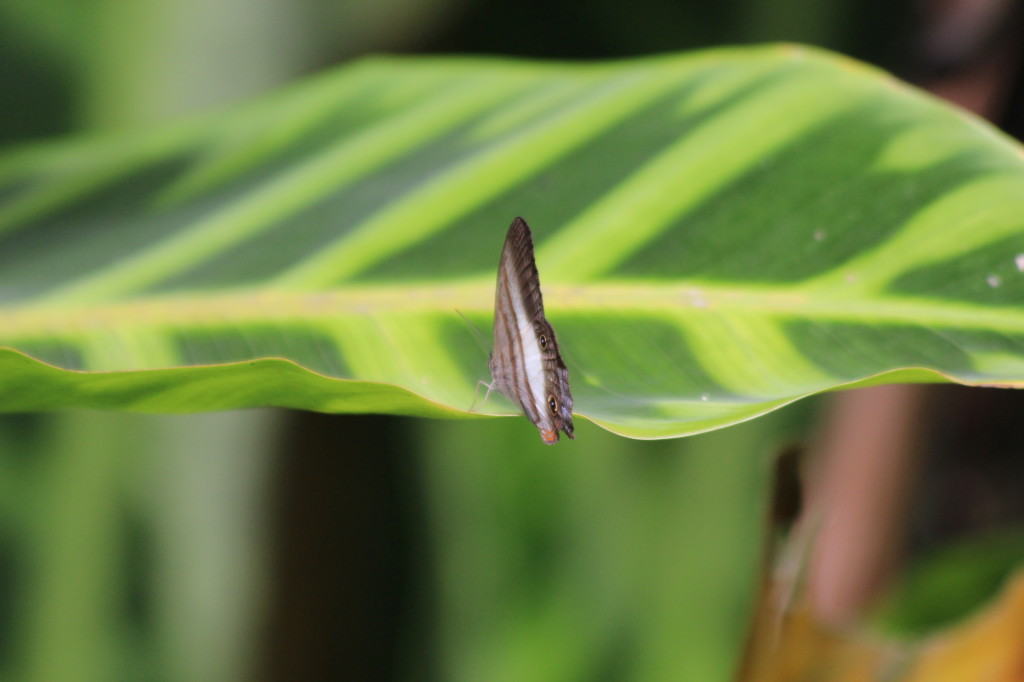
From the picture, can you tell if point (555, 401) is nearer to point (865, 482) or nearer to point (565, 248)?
point (565, 248)

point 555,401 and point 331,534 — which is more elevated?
point 555,401

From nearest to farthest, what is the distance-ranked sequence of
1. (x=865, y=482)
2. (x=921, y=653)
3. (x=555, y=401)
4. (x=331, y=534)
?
1. (x=555, y=401)
2. (x=921, y=653)
3. (x=865, y=482)
4. (x=331, y=534)

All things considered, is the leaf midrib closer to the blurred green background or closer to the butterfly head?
the butterfly head

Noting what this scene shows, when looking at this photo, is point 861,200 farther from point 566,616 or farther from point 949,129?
point 566,616

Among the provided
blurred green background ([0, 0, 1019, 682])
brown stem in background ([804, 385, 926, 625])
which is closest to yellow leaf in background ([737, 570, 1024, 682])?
brown stem in background ([804, 385, 926, 625])

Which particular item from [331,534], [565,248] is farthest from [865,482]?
[331,534]

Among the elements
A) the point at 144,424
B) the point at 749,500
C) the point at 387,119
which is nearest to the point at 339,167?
the point at 387,119

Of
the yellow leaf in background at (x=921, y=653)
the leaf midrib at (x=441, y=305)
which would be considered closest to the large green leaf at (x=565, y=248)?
the leaf midrib at (x=441, y=305)

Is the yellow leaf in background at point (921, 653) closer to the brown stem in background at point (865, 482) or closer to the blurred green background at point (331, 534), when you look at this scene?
the brown stem in background at point (865, 482)
